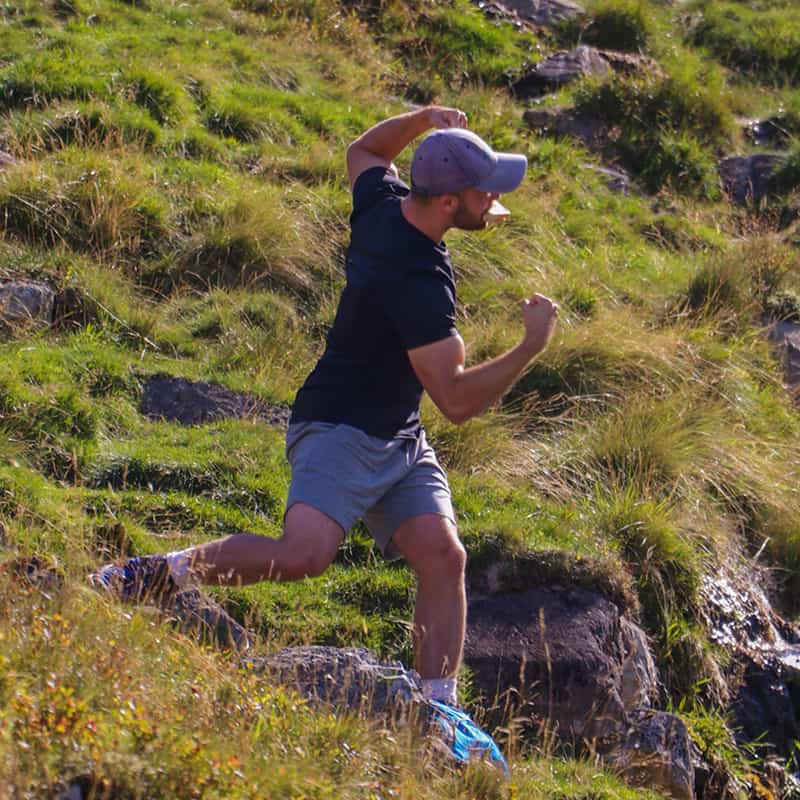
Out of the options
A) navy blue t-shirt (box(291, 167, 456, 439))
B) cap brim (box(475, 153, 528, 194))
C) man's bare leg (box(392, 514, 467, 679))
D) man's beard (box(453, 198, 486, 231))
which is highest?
cap brim (box(475, 153, 528, 194))

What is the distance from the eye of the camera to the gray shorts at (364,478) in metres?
5.13

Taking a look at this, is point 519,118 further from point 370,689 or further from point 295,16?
point 370,689

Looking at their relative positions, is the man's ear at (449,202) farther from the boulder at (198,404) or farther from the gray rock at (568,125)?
the gray rock at (568,125)

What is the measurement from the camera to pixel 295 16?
43.7 ft

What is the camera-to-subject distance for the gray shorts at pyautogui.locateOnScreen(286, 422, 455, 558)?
202 inches

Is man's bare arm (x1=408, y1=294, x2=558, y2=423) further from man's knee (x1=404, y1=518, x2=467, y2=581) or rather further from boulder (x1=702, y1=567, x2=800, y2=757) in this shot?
boulder (x1=702, y1=567, x2=800, y2=757)

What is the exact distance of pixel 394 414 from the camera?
5266 millimetres

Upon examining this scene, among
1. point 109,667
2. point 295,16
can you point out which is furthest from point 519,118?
point 109,667

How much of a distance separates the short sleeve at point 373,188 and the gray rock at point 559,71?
8521 millimetres

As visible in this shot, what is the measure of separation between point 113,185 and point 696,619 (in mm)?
4399

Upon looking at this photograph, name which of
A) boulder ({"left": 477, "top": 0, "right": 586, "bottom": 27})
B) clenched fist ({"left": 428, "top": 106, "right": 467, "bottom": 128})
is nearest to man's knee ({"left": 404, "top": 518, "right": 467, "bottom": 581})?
clenched fist ({"left": 428, "top": 106, "right": 467, "bottom": 128})

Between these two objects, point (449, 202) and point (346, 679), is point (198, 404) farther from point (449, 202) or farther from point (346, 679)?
point (346, 679)

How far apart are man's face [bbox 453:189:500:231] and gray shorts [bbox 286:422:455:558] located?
81cm

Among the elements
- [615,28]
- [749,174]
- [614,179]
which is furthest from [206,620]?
[615,28]
